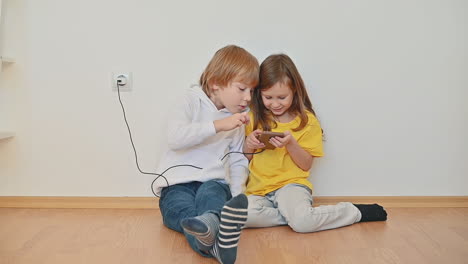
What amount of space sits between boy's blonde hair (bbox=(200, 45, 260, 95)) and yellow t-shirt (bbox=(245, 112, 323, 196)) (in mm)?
217

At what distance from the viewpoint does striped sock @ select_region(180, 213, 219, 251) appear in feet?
3.74

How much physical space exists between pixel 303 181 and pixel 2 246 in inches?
39.7

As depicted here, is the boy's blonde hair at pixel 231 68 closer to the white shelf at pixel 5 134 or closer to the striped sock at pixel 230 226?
the striped sock at pixel 230 226

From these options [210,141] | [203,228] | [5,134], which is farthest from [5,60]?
[203,228]

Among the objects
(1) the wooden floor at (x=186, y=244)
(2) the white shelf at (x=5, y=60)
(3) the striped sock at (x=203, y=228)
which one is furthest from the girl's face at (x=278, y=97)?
(2) the white shelf at (x=5, y=60)

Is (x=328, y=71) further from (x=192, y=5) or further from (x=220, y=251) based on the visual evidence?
(x=220, y=251)

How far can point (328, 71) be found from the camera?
184cm

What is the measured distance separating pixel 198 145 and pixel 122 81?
417 mm

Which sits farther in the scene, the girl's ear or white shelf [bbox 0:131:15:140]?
white shelf [bbox 0:131:15:140]

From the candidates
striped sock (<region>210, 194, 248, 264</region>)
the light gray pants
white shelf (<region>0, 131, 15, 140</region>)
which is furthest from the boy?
white shelf (<region>0, 131, 15, 140</region>)

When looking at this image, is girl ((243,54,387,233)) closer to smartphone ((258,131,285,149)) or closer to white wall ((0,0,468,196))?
smartphone ((258,131,285,149))

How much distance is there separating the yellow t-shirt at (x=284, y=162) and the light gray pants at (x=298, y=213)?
0.06 meters

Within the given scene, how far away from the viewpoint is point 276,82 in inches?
65.1

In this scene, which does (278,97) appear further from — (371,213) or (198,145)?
(371,213)
